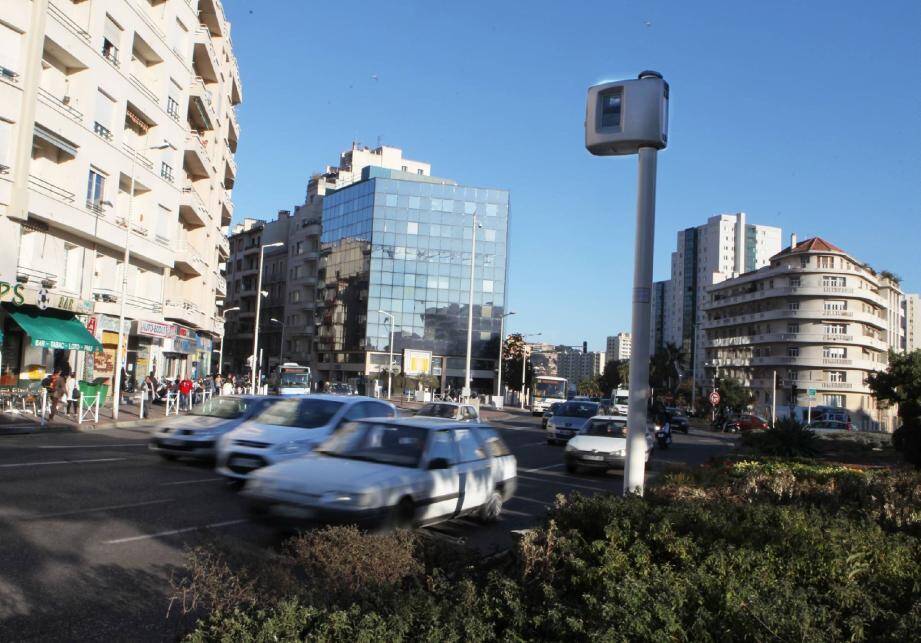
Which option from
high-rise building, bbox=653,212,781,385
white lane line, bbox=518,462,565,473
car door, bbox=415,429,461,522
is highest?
high-rise building, bbox=653,212,781,385

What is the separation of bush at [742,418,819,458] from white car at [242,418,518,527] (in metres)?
11.0

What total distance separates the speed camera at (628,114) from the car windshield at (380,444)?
3.96 m

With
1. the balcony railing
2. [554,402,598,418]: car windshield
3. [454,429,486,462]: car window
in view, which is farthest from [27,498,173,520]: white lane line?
[554,402,598,418]: car windshield

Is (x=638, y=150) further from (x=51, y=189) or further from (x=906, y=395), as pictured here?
(x=51, y=189)

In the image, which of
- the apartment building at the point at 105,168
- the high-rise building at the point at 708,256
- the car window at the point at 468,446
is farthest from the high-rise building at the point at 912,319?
the car window at the point at 468,446

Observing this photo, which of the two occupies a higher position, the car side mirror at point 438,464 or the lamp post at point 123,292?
the lamp post at point 123,292

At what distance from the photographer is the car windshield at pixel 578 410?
28281mm

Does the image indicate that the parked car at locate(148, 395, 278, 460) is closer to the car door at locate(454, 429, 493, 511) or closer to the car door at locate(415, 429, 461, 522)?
the car door at locate(454, 429, 493, 511)

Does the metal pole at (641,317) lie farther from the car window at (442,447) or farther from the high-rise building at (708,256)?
the high-rise building at (708,256)

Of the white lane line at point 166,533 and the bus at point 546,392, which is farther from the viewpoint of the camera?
the bus at point 546,392

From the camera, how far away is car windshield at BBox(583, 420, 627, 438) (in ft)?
60.5

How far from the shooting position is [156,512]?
9664 millimetres

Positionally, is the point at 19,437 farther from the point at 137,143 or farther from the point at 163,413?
the point at 137,143

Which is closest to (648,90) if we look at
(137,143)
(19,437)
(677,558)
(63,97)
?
(677,558)
